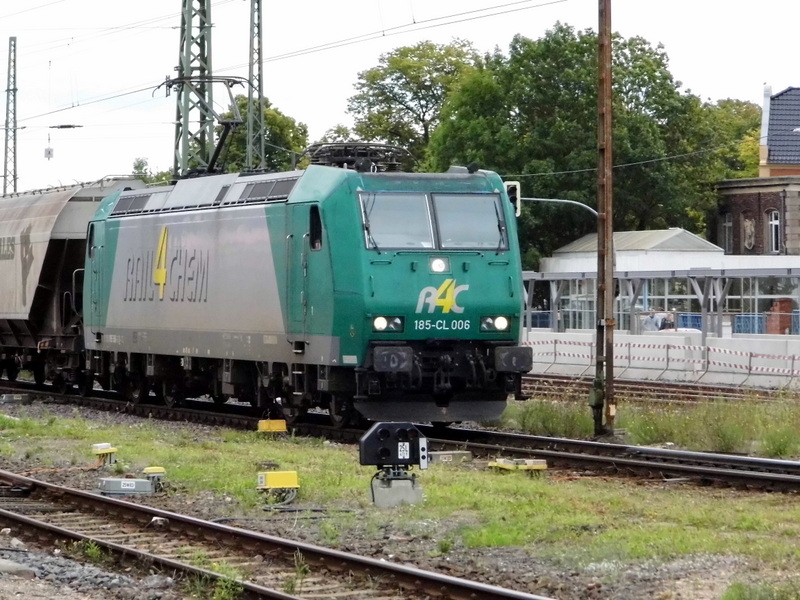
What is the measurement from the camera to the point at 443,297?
57.8 ft

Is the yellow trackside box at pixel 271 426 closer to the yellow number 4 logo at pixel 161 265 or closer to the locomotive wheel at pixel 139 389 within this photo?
the yellow number 4 logo at pixel 161 265

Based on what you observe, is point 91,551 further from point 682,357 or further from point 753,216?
point 753,216

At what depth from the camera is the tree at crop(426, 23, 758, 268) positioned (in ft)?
209

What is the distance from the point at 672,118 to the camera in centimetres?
6812

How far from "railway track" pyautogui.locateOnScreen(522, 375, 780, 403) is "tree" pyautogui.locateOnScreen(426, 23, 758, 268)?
33.6 meters

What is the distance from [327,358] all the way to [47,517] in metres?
5.94

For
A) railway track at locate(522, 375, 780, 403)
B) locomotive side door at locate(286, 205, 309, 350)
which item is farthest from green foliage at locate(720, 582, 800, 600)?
railway track at locate(522, 375, 780, 403)

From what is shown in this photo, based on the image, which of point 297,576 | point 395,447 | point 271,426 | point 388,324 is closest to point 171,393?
point 271,426

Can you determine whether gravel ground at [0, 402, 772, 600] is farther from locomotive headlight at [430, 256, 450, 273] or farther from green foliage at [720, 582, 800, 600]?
locomotive headlight at [430, 256, 450, 273]

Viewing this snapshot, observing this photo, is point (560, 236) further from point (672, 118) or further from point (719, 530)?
point (719, 530)

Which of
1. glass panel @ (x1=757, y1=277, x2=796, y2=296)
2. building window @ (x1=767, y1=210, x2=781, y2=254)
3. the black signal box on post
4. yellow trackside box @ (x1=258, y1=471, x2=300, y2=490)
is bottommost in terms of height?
yellow trackside box @ (x1=258, y1=471, x2=300, y2=490)

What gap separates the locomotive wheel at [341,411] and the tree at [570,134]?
44.3 meters

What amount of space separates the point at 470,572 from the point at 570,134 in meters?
55.5

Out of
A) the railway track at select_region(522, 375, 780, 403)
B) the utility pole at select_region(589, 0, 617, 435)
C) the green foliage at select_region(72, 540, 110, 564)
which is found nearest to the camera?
the green foliage at select_region(72, 540, 110, 564)
